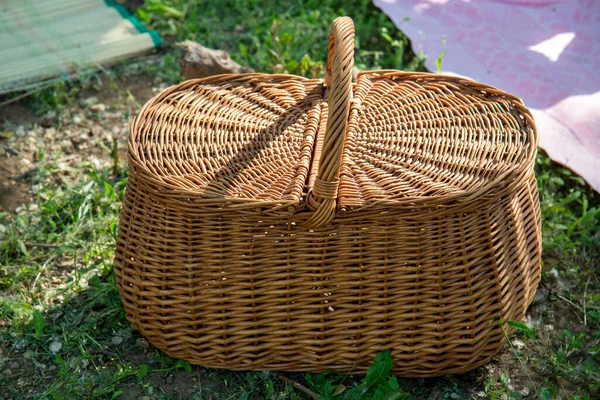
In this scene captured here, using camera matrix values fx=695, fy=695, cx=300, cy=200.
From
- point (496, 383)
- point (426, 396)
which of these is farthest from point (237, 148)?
point (496, 383)

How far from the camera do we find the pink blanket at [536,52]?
8.96 ft

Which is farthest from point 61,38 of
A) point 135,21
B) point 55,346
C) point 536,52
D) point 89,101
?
point 536,52

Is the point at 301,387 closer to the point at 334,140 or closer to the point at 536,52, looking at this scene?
the point at 334,140

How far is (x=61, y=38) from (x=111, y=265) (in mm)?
1620

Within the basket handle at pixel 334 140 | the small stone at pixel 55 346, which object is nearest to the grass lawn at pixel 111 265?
the small stone at pixel 55 346

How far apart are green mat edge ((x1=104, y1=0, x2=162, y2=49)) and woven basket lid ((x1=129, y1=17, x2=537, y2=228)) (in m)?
1.36

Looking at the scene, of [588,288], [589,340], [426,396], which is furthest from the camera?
[588,288]

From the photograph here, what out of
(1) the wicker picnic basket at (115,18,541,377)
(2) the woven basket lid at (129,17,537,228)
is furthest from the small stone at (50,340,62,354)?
(2) the woven basket lid at (129,17,537,228)

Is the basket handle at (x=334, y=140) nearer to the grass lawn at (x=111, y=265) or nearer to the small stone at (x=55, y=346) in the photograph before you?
the grass lawn at (x=111, y=265)

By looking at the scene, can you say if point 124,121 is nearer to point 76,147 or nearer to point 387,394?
point 76,147

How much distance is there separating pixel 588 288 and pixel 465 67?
1246 mm

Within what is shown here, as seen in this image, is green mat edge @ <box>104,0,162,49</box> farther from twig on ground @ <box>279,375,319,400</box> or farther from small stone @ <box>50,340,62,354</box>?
twig on ground @ <box>279,375,319,400</box>

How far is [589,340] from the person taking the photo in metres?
2.11

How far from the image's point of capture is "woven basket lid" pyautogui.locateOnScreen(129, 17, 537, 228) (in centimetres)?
168
